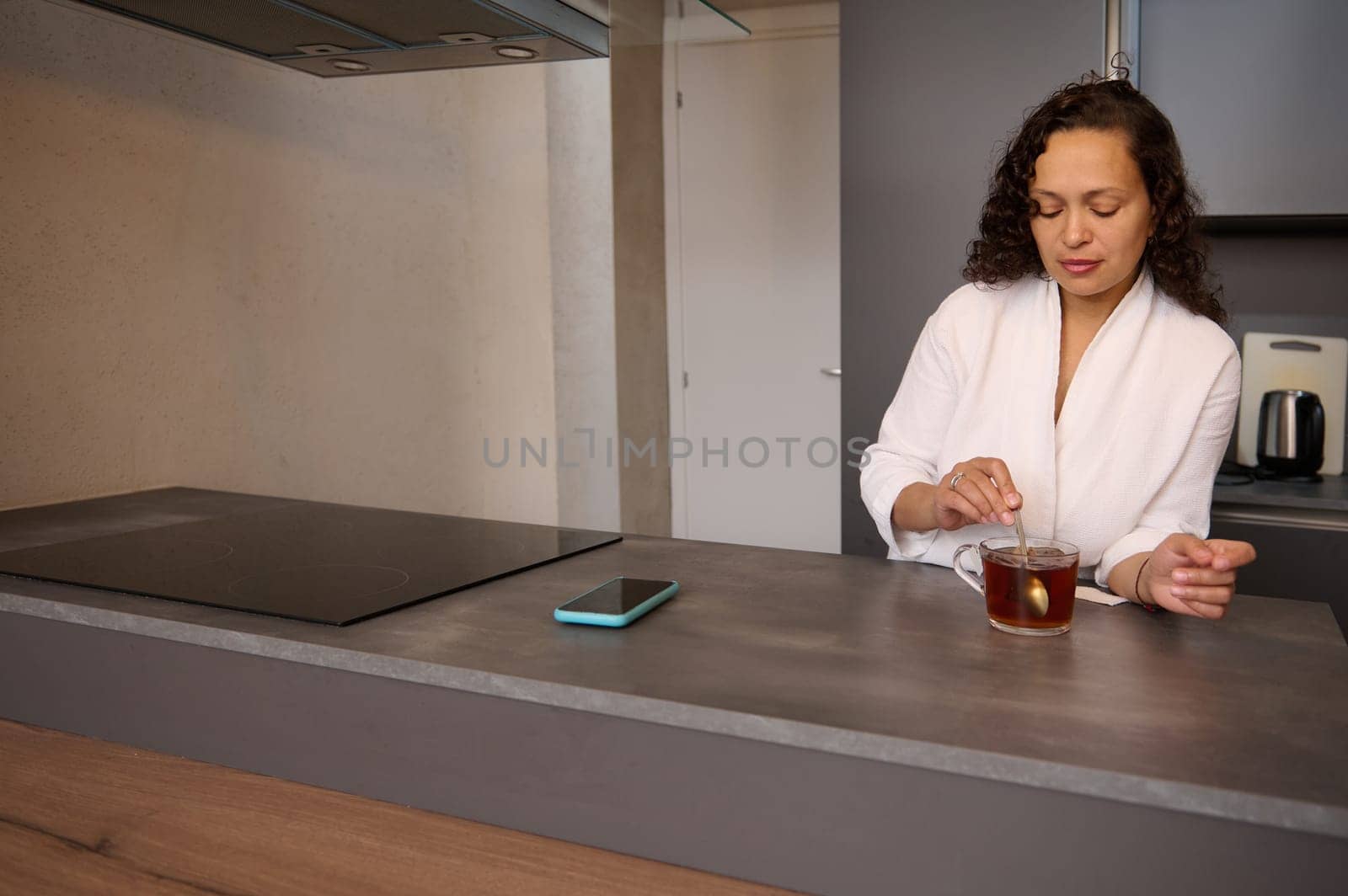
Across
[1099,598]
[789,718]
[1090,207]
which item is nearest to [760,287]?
[1090,207]

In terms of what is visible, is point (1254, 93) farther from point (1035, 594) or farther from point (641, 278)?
point (641, 278)

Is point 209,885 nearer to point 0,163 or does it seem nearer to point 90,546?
point 90,546

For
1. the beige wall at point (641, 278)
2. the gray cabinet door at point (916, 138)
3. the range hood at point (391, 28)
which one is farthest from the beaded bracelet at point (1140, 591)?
the beige wall at point (641, 278)

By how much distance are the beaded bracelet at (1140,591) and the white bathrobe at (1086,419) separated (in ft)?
0.66

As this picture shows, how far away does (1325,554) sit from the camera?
2268 mm

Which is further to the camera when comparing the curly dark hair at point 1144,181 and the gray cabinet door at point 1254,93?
the gray cabinet door at point 1254,93

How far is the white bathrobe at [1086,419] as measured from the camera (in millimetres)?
1443

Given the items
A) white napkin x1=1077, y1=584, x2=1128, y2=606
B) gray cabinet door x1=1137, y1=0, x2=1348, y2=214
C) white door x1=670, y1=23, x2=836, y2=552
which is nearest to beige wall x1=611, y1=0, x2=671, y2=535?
white door x1=670, y1=23, x2=836, y2=552

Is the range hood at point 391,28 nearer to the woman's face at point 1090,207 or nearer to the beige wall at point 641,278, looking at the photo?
the woman's face at point 1090,207

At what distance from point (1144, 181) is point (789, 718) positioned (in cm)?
94

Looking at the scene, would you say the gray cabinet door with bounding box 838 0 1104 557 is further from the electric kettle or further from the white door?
the white door

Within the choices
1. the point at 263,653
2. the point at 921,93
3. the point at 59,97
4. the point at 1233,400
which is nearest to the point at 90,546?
the point at 263,653

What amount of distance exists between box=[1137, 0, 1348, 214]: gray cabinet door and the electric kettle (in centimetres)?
44

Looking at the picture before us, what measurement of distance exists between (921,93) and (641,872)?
2.06 m
